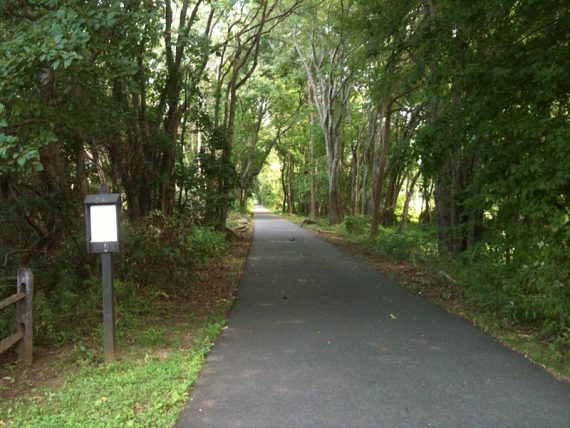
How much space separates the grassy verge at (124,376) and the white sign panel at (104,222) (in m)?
1.38

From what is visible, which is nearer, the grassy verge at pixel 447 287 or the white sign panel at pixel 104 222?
the white sign panel at pixel 104 222

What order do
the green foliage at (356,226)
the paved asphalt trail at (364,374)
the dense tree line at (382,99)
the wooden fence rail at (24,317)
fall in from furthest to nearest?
the green foliage at (356,226) → the dense tree line at (382,99) → the wooden fence rail at (24,317) → the paved asphalt trail at (364,374)

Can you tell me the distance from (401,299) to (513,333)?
2318 mm

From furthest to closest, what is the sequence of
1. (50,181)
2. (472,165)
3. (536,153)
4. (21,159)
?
(472,165) → (50,181) → (536,153) → (21,159)

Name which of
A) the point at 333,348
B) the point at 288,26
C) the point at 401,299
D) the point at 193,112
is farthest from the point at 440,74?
the point at 288,26

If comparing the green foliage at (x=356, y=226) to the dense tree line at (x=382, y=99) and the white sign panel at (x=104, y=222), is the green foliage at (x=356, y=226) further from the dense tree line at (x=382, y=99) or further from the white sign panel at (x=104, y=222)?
the white sign panel at (x=104, y=222)

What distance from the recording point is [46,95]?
21.9ft

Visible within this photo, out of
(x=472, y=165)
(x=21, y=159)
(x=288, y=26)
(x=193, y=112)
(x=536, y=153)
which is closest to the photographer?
(x=21, y=159)

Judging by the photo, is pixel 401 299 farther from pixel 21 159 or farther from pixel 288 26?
pixel 288 26

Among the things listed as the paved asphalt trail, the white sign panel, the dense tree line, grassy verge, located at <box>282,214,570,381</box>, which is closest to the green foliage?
grassy verge, located at <box>282,214,570,381</box>

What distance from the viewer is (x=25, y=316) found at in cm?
554

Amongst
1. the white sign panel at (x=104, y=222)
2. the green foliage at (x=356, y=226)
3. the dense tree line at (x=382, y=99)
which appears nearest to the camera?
the white sign panel at (x=104, y=222)

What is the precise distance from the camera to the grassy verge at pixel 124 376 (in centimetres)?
400

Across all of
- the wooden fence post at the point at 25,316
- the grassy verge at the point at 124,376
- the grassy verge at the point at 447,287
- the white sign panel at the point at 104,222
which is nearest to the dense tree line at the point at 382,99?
the grassy verge at the point at 447,287
